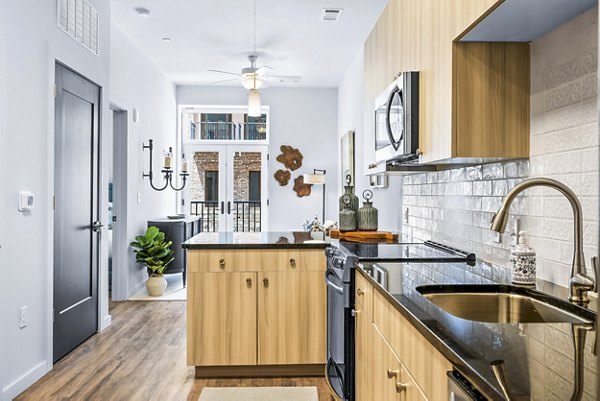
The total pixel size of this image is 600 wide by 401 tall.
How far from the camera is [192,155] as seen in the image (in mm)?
8211

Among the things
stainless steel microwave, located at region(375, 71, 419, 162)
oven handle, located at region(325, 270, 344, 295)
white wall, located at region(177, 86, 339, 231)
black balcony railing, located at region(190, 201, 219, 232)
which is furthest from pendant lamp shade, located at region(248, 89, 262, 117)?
black balcony railing, located at region(190, 201, 219, 232)

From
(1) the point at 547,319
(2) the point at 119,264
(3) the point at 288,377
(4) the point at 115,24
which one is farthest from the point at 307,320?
(4) the point at 115,24

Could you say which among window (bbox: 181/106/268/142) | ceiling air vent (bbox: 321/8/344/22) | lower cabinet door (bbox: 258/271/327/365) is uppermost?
ceiling air vent (bbox: 321/8/344/22)

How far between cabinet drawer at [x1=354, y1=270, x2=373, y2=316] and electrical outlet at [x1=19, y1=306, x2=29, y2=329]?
195 centimetres

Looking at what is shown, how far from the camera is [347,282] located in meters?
2.41

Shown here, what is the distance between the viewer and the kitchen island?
314 cm

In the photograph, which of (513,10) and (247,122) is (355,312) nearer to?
(513,10)

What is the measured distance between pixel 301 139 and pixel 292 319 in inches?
211

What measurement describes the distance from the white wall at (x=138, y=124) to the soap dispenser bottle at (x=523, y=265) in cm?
426

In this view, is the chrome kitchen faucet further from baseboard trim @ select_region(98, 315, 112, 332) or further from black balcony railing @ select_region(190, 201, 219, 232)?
black balcony railing @ select_region(190, 201, 219, 232)

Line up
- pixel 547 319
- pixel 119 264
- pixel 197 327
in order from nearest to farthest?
pixel 547 319 → pixel 197 327 → pixel 119 264

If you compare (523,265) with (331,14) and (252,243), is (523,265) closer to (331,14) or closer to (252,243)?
(252,243)

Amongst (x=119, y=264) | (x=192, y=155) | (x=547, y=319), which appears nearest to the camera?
(x=547, y=319)

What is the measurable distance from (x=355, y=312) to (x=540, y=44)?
135 cm
